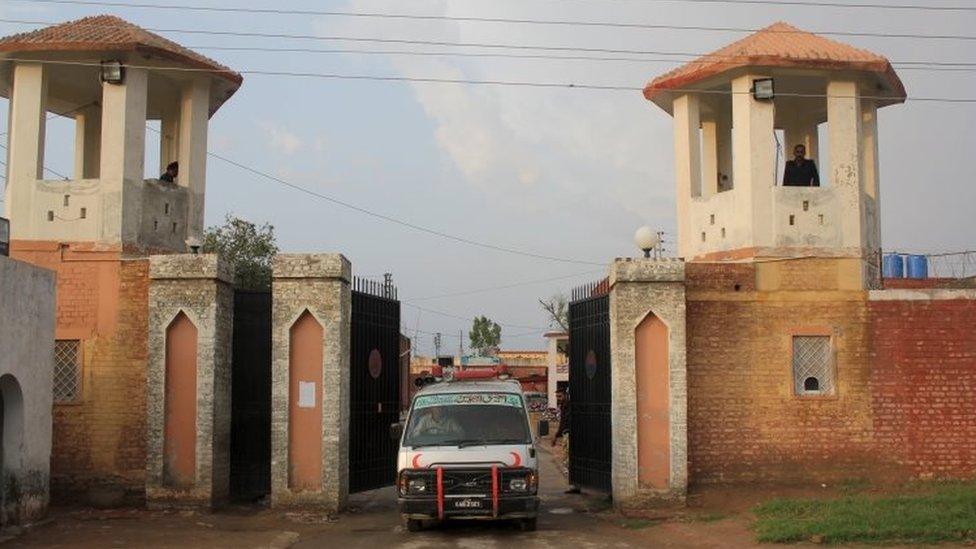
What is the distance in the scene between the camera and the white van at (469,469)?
13.0 metres

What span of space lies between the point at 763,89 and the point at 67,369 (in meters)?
12.1

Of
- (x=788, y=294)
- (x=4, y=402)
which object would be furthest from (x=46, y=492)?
(x=788, y=294)

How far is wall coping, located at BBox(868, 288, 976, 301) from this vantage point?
15648 mm

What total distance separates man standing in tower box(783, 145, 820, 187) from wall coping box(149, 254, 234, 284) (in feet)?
31.8

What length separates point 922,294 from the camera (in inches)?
→ 618

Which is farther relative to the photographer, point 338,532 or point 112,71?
point 112,71

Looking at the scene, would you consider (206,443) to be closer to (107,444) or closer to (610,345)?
(107,444)

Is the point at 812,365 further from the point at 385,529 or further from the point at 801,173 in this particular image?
the point at 385,529

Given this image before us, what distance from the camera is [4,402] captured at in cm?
1345

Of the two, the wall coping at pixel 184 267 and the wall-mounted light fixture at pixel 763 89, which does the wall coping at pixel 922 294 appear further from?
the wall coping at pixel 184 267

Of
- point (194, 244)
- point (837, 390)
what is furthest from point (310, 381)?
point (837, 390)

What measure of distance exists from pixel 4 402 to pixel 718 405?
10289 mm

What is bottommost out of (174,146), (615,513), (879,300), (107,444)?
(615,513)

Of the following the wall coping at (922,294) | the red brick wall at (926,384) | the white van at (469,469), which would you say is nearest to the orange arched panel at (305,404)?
the white van at (469,469)
